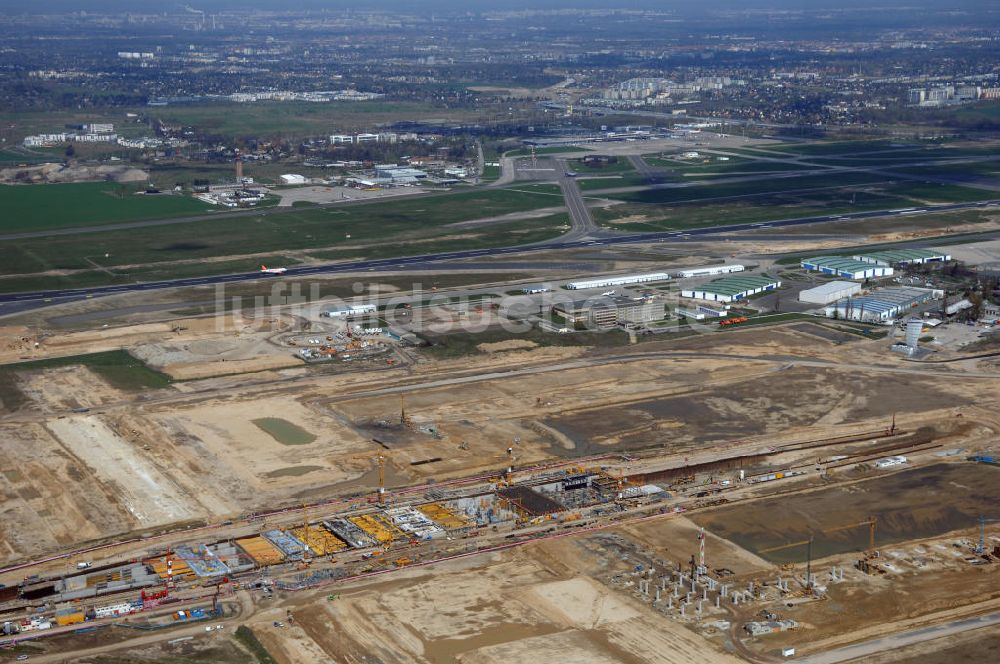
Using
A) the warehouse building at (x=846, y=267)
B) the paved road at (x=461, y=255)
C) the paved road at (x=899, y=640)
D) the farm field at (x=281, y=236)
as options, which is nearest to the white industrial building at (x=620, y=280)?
the warehouse building at (x=846, y=267)

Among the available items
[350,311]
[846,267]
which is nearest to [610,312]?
[350,311]

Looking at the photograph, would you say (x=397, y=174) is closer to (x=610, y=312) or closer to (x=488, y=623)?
(x=610, y=312)

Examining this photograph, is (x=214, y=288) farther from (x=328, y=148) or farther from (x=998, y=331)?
(x=328, y=148)

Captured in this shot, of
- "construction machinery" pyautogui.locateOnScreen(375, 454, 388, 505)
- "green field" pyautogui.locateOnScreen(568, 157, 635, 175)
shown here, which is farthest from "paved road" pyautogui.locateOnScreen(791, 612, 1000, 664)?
"green field" pyautogui.locateOnScreen(568, 157, 635, 175)

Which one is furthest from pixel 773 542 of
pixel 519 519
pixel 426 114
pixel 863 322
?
pixel 426 114

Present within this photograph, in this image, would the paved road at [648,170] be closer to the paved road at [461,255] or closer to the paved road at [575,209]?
the paved road at [575,209]

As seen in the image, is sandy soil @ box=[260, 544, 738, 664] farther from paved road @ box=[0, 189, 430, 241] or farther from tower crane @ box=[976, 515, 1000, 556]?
paved road @ box=[0, 189, 430, 241]
